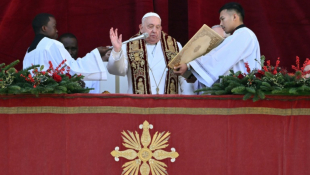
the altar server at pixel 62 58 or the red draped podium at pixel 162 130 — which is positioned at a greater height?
the altar server at pixel 62 58

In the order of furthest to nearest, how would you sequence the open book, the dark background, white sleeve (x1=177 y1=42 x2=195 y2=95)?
the dark background → white sleeve (x1=177 y1=42 x2=195 y2=95) → the open book

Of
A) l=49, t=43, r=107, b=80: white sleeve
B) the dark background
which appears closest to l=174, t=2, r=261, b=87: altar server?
l=49, t=43, r=107, b=80: white sleeve

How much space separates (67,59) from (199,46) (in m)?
1.40

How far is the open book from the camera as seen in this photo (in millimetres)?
6020

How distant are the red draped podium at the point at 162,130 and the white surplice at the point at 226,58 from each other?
0.84 m

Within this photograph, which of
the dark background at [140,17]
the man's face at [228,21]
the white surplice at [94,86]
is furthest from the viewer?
the dark background at [140,17]

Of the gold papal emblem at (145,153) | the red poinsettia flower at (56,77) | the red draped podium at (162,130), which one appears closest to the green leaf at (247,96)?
the red draped podium at (162,130)

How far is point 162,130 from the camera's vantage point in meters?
5.19

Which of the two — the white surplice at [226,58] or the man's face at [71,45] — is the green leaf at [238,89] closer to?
the white surplice at [226,58]

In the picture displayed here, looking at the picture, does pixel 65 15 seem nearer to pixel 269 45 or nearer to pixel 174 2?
pixel 174 2

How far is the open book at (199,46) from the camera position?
602 cm

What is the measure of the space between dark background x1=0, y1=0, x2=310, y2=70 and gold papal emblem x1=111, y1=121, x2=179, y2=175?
3.09 m

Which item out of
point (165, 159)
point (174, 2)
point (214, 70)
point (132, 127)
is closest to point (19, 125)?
point (132, 127)

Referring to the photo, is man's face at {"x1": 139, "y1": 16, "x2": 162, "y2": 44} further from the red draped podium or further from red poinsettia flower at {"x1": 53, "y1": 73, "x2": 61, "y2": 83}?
red poinsettia flower at {"x1": 53, "y1": 73, "x2": 61, "y2": 83}
